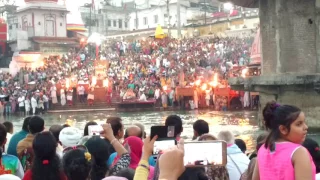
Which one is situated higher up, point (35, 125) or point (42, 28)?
point (42, 28)

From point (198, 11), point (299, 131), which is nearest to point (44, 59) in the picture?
point (198, 11)

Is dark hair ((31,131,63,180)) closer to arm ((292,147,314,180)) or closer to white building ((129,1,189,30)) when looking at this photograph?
arm ((292,147,314,180))

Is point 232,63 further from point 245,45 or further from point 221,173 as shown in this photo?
point 221,173

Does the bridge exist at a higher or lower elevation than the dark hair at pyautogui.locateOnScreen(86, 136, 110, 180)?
higher

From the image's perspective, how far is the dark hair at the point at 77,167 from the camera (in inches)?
170

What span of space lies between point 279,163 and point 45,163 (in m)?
2.25

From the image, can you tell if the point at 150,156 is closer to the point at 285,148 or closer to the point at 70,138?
the point at 285,148

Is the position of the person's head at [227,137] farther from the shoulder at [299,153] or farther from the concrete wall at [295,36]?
the concrete wall at [295,36]

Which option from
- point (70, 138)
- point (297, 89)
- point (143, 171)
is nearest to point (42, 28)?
point (297, 89)

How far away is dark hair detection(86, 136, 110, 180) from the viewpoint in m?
5.39

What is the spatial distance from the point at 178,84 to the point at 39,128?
30122mm

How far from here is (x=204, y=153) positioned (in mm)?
3803

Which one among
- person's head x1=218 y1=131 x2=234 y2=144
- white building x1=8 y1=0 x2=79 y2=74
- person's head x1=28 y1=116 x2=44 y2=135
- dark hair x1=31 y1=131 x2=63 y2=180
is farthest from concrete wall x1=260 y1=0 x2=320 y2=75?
white building x1=8 y1=0 x2=79 y2=74

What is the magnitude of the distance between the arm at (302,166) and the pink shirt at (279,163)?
1.6 inches
